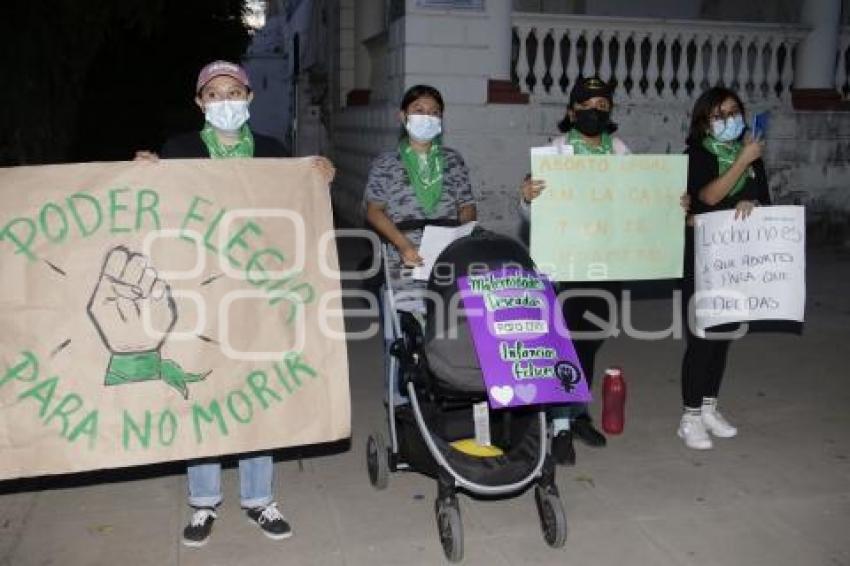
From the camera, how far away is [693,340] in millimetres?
4730

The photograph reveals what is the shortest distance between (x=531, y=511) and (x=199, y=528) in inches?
58.3

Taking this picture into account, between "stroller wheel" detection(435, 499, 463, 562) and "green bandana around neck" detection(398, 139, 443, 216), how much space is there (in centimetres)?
146

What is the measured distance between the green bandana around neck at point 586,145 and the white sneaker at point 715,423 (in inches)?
63.0

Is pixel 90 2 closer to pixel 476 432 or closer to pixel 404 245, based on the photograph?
pixel 404 245

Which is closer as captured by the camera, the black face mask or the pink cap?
the pink cap

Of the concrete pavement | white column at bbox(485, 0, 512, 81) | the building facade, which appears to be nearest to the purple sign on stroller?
the concrete pavement

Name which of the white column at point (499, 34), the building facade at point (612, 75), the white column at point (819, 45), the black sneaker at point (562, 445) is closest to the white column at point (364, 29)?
the building facade at point (612, 75)

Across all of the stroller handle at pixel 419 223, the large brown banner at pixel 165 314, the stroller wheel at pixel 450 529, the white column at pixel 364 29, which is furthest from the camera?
the white column at pixel 364 29

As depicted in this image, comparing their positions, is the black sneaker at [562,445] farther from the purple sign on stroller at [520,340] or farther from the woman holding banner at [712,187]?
the purple sign on stroller at [520,340]

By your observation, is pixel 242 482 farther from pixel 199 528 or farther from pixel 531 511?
pixel 531 511

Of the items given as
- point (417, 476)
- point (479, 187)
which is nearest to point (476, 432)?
point (417, 476)

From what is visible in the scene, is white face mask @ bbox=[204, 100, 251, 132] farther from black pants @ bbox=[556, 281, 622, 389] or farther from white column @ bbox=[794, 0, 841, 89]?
white column @ bbox=[794, 0, 841, 89]

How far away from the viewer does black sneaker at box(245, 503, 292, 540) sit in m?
3.70

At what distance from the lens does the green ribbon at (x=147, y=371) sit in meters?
3.32
